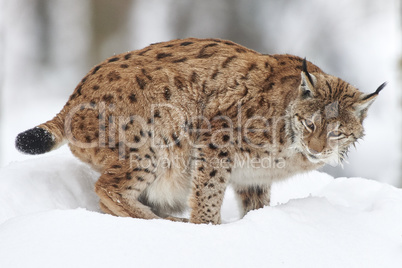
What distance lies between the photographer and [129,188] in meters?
4.66

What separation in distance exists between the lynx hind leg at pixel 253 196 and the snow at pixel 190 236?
1015 millimetres

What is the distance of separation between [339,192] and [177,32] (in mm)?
4878

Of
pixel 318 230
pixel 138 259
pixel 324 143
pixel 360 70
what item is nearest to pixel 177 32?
pixel 360 70

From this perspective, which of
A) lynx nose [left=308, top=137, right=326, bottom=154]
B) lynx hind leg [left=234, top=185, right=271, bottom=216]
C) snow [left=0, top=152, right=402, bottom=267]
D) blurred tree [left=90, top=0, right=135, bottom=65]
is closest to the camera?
snow [left=0, top=152, right=402, bottom=267]

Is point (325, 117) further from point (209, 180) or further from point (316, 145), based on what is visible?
point (209, 180)

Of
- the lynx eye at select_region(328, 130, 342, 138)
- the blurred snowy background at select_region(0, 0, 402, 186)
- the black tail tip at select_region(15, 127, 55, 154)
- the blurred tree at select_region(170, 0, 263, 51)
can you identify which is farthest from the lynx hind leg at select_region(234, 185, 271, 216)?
the blurred tree at select_region(170, 0, 263, 51)

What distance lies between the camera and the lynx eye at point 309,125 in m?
4.49

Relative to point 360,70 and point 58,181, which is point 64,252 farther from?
point 360,70

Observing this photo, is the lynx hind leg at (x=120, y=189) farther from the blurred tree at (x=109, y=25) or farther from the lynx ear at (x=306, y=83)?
the blurred tree at (x=109, y=25)

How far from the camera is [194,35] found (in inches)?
353

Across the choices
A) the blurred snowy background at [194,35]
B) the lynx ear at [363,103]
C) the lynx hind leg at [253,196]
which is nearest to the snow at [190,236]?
the lynx ear at [363,103]

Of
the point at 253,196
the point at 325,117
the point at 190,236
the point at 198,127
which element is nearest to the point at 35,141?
the point at 198,127

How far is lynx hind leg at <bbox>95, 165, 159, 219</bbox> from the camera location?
4.57m

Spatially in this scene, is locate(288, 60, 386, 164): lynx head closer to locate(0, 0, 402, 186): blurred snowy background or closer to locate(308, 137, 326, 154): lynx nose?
locate(308, 137, 326, 154): lynx nose
